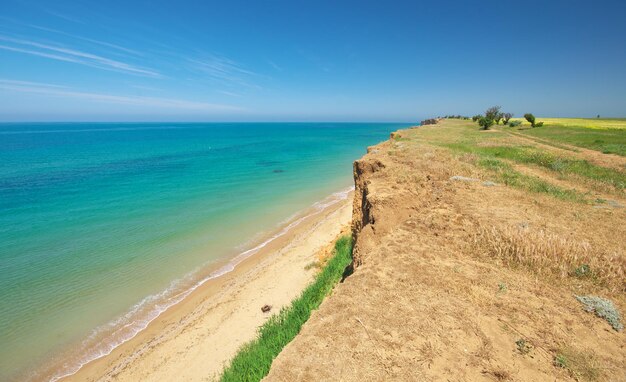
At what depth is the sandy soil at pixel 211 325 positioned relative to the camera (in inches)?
390

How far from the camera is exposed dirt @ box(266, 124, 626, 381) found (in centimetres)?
398

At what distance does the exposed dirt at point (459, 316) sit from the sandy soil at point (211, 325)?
697cm

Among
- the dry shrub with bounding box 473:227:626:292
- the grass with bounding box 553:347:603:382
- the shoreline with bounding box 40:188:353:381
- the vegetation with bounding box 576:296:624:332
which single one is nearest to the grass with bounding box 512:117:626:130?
the dry shrub with bounding box 473:227:626:292

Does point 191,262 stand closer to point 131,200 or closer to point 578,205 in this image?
point 131,200

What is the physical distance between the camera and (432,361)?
13.4 feet

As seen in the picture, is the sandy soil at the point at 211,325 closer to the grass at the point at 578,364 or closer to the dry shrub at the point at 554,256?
the dry shrub at the point at 554,256

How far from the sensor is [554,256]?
20.0 feet

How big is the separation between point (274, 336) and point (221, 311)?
4983 millimetres

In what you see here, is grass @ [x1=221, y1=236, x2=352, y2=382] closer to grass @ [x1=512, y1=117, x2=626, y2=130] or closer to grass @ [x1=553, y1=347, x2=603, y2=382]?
grass @ [x1=553, y1=347, x2=603, y2=382]

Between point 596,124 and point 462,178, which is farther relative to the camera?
point 596,124

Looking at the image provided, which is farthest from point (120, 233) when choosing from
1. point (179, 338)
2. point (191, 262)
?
point (179, 338)

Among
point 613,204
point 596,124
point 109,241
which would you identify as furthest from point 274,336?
point 596,124

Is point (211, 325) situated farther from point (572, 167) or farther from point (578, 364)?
point (572, 167)

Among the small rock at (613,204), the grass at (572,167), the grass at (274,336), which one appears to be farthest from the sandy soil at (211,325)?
the grass at (572,167)
